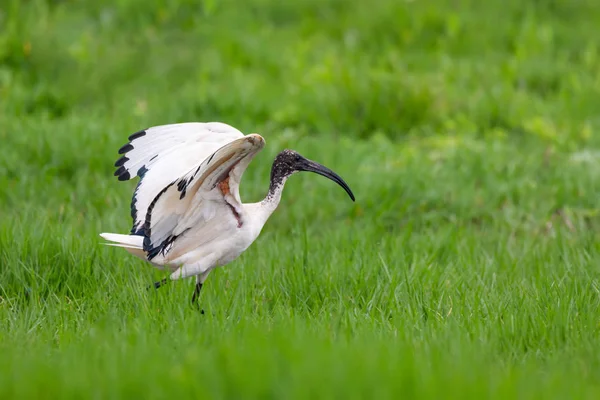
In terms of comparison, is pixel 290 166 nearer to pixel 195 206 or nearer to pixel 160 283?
pixel 195 206

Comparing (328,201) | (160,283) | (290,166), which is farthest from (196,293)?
(328,201)

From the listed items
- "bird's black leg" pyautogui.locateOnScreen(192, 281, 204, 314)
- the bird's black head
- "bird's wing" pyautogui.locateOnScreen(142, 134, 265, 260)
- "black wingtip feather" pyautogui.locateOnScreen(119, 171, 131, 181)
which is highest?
the bird's black head

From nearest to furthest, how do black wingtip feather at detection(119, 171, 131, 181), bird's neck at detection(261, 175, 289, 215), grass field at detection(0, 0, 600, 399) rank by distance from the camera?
grass field at detection(0, 0, 600, 399) → black wingtip feather at detection(119, 171, 131, 181) → bird's neck at detection(261, 175, 289, 215)

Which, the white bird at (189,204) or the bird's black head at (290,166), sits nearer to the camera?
the white bird at (189,204)

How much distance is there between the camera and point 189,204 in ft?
15.0

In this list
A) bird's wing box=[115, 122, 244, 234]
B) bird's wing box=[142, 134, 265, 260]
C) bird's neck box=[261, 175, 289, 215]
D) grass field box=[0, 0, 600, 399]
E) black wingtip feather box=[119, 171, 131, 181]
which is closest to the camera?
grass field box=[0, 0, 600, 399]

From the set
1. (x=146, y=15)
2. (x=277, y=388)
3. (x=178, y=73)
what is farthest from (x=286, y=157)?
(x=146, y=15)

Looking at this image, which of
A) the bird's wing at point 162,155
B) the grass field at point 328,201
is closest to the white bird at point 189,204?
the bird's wing at point 162,155

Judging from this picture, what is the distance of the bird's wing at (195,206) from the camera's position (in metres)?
4.34

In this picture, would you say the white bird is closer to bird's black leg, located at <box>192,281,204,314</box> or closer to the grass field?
bird's black leg, located at <box>192,281,204,314</box>

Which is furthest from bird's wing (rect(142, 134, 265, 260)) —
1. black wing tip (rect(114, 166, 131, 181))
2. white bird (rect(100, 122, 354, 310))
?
black wing tip (rect(114, 166, 131, 181))

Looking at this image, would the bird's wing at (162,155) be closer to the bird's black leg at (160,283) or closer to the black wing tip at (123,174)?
the black wing tip at (123,174)

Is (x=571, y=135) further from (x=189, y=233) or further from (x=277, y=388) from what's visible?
(x=277, y=388)

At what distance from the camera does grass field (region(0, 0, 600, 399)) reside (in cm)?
330
